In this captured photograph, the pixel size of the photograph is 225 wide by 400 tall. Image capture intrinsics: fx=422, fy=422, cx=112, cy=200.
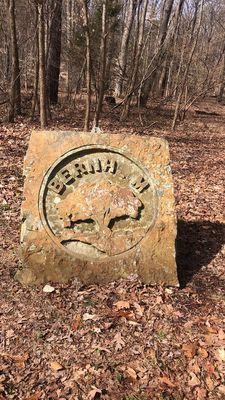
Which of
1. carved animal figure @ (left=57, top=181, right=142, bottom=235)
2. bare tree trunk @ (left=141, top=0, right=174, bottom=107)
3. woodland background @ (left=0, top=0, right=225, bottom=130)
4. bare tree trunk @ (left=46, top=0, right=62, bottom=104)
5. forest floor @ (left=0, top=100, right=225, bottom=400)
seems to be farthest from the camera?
bare tree trunk @ (left=141, top=0, right=174, bottom=107)

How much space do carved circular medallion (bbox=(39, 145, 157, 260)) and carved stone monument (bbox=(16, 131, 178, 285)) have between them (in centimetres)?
1

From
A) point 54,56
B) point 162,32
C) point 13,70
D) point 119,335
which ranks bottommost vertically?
point 119,335

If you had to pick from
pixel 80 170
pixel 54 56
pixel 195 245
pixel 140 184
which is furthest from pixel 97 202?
pixel 54 56

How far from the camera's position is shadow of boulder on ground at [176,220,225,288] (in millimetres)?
5078

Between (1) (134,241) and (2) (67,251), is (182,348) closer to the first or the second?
(1) (134,241)

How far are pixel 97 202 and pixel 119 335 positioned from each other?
1.39 metres

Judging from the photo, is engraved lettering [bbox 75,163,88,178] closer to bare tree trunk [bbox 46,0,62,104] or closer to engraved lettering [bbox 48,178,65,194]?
engraved lettering [bbox 48,178,65,194]

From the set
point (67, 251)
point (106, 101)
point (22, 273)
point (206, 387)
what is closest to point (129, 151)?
point (67, 251)

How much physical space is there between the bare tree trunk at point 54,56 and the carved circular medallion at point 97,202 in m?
10.6

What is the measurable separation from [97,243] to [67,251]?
1.09 feet

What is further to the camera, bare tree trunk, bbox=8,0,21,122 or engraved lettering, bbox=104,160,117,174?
bare tree trunk, bbox=8,0,21,122

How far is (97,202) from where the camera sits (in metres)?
4.52

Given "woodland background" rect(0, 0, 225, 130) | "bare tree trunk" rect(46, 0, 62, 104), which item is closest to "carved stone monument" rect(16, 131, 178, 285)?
"woodland background" rect(0, 0, 225, 130)

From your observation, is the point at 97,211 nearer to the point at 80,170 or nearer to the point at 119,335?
the point at 80,170
